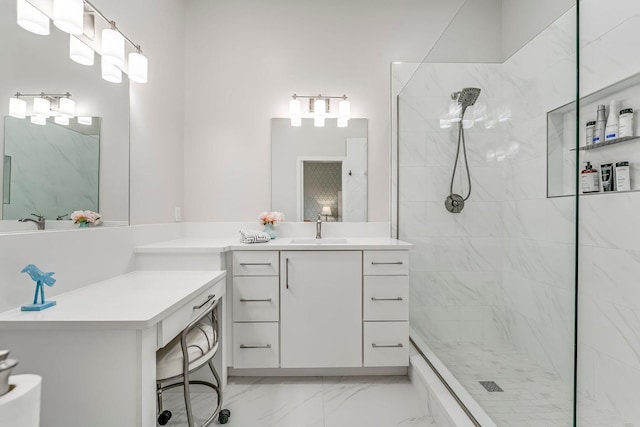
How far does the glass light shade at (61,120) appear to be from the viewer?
136 centimetres

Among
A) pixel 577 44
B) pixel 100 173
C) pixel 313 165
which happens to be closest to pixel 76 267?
pixel 100 173

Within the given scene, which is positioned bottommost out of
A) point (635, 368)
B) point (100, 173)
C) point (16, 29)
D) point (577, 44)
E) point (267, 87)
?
point (635, 368)

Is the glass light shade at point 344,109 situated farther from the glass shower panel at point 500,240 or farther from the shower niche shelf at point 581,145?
the shower niche shelf at point 581,145

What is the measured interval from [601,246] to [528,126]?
2.44ft

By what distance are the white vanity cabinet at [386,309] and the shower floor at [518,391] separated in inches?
16.5

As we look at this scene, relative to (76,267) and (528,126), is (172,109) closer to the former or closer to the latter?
(76,267)

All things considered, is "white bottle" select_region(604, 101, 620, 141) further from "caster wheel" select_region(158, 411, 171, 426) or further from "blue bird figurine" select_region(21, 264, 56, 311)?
"caster wheel" select_region(158, 411, 171, 426)

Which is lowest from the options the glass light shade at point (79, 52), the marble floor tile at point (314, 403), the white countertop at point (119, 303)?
the marble floor tile at point (314, 403)

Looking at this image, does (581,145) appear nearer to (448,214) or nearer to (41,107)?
(448,214)

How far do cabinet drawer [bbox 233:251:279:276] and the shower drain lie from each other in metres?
1.27

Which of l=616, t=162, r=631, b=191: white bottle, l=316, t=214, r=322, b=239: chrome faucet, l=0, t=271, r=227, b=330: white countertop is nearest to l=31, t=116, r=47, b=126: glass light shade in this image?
l=0, t=271, r=227, b=330: white countertop

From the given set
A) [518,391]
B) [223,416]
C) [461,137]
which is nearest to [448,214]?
[461,137]

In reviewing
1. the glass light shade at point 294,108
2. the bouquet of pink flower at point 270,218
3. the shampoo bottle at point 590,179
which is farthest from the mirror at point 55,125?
the shampoo bottle at point 590,179

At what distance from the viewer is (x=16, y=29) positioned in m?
1.21
